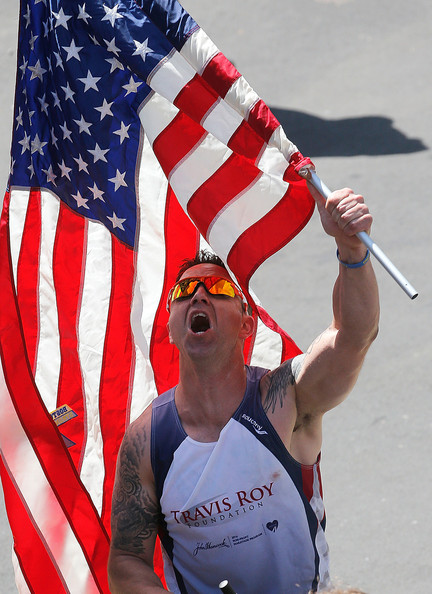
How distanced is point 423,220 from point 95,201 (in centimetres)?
507

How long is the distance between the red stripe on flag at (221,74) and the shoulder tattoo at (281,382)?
3.34ft

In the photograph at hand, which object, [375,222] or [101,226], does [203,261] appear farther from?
[375,222]

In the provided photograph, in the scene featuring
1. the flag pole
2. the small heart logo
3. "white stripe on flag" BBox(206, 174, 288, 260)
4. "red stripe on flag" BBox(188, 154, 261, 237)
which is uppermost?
"red stripe on flag" BBox(188, 154, 261, 237)

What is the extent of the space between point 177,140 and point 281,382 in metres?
1.11

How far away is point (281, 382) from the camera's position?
3.22m

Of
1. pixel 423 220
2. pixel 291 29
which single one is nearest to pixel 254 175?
pixel 423 220

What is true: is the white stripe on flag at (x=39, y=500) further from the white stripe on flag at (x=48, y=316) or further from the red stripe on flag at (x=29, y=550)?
the white stripe on flag at (x=48, y=316)

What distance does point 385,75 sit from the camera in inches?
435

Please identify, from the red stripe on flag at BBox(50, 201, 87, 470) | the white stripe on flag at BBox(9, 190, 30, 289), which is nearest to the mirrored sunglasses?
the red stripe on flag at BBox(50, 201, 87, 470)

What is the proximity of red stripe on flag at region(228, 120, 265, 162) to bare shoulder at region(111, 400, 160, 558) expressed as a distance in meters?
1.11

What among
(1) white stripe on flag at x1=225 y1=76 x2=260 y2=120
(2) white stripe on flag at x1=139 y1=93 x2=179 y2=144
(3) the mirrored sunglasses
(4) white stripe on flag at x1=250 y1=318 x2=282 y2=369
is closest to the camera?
(1) white stripe on flag at x1=225 y1=76 x2=260 y2=120

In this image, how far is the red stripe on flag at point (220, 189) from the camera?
359 cm

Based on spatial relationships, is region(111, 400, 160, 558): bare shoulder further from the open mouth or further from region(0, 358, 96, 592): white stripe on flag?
region(0, 358, 96, 592): white stripe on flag

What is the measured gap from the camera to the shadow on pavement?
385 inches
